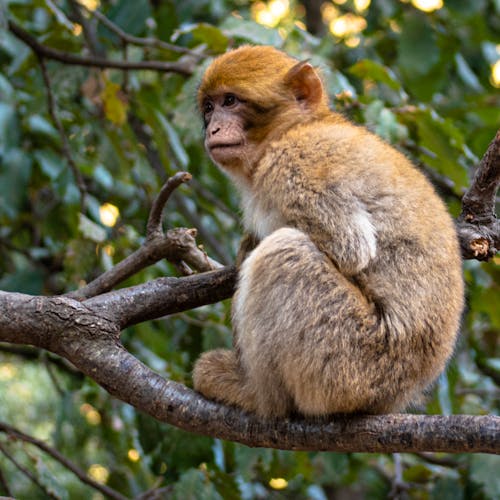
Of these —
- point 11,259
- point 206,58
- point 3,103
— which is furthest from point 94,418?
point 206,58

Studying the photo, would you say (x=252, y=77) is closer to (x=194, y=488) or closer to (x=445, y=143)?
(x=445, y=143)

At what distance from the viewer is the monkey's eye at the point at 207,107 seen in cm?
523

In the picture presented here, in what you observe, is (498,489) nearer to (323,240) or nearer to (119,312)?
(323,240)

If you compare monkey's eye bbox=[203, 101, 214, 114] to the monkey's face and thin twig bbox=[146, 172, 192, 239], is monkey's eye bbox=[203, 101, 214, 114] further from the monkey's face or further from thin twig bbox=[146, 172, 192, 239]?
thin twig bbox=[146, 172, 192, 239]

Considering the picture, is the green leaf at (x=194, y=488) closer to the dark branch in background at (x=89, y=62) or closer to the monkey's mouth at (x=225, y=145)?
the monkey's mouth at (x=225, y=145)

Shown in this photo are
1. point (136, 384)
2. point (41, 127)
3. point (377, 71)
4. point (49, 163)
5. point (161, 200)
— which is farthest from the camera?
point (41, 127)

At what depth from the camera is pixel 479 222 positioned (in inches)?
180

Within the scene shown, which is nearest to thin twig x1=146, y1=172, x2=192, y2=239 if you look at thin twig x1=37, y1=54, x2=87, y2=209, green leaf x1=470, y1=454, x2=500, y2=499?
thin twig x1=37, y1=54, x2=87, y2=209

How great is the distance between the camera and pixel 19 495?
23.5 ft

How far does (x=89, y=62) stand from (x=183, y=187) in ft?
4.45

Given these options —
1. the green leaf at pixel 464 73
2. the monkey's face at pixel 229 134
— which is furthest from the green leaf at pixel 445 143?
the green leaf at pixel 464 73

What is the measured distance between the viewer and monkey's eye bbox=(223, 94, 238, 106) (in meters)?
5.09

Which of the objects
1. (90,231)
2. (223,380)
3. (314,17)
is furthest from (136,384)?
(314,17)

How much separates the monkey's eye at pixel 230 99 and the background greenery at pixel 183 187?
3.21 feet
